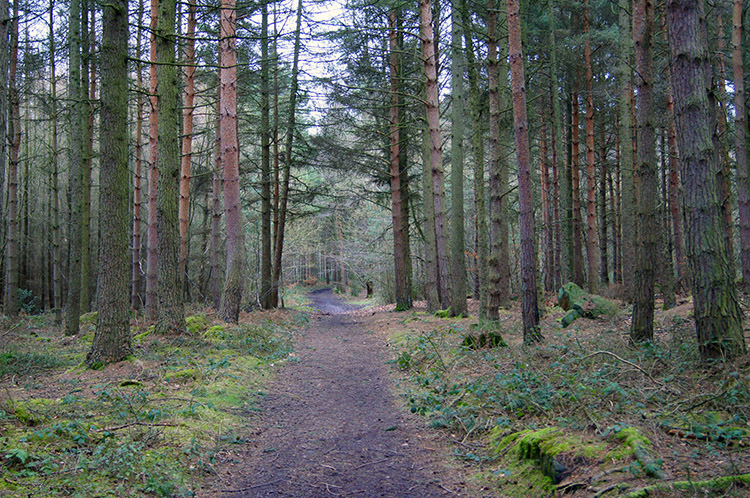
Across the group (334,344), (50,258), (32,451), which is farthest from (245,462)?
(50,258)

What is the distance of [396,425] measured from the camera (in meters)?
5.74

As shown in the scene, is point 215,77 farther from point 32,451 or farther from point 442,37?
point 32,451

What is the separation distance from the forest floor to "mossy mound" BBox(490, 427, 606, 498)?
0.04ft

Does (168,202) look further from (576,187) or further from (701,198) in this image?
(576,187)

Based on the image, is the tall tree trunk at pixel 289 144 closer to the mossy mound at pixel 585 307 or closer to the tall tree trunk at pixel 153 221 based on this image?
the tall tree trunk at pixel 153 221

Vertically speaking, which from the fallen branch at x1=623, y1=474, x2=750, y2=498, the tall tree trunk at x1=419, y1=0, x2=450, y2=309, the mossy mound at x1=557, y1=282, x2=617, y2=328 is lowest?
the fallen branch at x1=623, y1=474, x2=750, y2=498

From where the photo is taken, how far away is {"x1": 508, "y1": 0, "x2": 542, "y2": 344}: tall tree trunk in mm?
8320

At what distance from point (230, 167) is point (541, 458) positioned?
35.3 ft

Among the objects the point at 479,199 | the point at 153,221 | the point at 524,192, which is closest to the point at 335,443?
the point at 524,192

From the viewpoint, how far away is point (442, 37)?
16.1 meters

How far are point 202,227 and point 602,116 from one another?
1868 cm

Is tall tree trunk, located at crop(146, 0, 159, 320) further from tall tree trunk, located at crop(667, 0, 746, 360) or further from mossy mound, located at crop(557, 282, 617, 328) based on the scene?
tall tree trunk, located at crop(667, 0, 746, 360)

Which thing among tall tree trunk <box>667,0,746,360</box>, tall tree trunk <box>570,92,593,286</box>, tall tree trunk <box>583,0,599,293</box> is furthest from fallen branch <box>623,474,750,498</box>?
tall tree trunk <box>570,92,593,286</box>

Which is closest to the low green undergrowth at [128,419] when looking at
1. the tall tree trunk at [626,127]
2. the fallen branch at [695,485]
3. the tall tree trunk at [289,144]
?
the fallen branch at [695,485]
